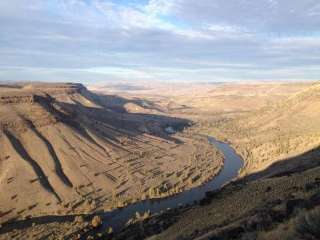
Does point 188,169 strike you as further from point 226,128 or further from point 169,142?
point 226,128

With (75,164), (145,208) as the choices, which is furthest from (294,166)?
(75,164)

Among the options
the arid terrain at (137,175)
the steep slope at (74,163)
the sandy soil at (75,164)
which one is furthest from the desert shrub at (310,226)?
the steep slope at (74,163)

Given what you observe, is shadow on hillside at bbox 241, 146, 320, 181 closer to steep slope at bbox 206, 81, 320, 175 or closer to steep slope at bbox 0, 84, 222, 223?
steep slope at bbox 206, 81, 320, 175

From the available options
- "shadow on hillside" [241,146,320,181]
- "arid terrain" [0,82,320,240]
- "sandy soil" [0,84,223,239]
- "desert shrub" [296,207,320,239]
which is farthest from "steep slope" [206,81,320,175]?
"desert shrub" [296,207,320,239]

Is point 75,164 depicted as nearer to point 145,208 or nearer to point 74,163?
point 74,163

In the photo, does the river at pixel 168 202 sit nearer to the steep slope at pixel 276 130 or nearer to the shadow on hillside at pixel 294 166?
the steep slope at pixel 276 130

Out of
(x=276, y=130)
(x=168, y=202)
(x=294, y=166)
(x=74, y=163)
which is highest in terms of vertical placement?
(x=294, y=166)

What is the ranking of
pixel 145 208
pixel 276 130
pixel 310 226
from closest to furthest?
pixel 310 226 → pixel 145 208 → pixel 276 130

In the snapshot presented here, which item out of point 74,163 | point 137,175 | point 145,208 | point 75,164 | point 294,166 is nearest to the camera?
point 294,166
